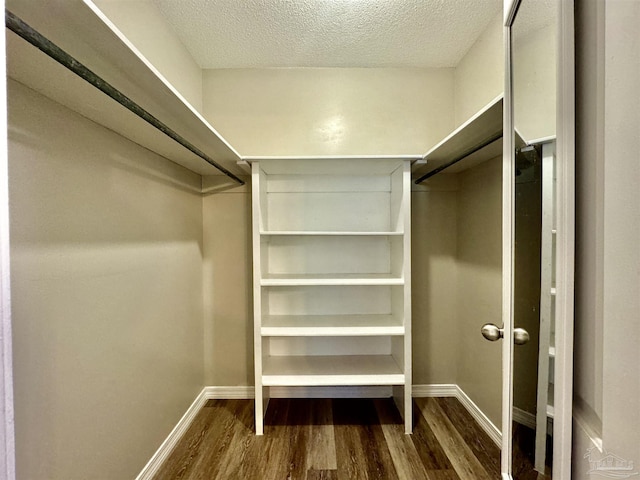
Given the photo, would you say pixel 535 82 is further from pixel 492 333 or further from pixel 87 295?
pixel 87 295

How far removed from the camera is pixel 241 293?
7.80 ft

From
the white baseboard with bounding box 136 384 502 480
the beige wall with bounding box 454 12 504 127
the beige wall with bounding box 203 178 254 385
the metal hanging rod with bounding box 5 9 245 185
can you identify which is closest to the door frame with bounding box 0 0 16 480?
the metal hanging rod with bounding box 5 9 245 185

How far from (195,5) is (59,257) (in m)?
1.56

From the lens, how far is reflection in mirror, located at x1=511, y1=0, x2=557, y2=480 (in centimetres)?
73

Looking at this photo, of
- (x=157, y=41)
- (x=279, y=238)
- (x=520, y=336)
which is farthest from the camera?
(x=279, y=238)

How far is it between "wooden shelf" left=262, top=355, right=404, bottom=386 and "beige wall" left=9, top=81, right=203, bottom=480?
0.64 metres

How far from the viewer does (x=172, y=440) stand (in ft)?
6.02

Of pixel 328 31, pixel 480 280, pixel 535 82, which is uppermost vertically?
pixel 328 31

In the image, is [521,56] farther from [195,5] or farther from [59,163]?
[195,5]

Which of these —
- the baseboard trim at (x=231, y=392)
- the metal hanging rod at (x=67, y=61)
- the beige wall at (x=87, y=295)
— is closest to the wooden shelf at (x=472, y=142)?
the metal hanging rod at (x=67, y=61)

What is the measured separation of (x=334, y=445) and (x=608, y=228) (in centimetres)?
185

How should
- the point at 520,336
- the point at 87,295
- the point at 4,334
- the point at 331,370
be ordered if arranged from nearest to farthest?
the point at 4,334 < the point at 520,336 < the point at 87,295 < the point at 331,370

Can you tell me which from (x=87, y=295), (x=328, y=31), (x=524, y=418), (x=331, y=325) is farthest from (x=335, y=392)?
(x=328, y=31)

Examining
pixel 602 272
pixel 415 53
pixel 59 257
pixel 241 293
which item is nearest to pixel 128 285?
pixel 59 257
